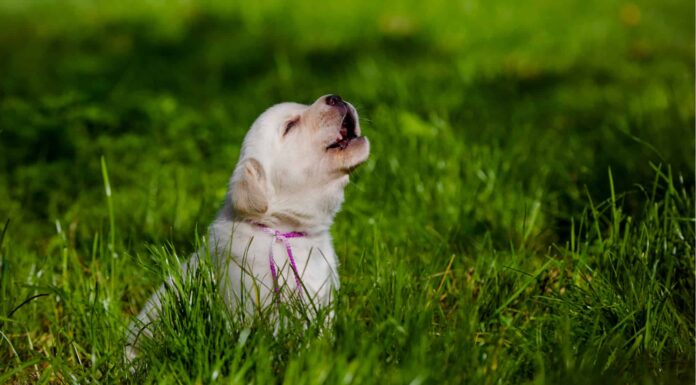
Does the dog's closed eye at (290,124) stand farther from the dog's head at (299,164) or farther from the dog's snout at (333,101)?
the dog's snout at (333,101)

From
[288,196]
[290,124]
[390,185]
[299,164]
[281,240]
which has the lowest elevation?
[390,185]

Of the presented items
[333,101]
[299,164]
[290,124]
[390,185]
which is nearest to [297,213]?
→ [299,164]

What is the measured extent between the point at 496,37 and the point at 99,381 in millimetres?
6306

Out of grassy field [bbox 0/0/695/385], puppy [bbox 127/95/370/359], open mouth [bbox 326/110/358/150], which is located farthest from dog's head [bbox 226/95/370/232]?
grassy field [bbox 0/0/695/385]

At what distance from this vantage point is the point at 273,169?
125 inches

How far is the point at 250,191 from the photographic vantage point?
120 inches

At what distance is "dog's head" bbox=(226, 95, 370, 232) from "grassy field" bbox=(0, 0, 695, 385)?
25 cm

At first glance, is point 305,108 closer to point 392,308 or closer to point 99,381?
point 392,308

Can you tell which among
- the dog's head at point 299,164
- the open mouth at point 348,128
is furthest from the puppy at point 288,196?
the open mouth at point 348,128

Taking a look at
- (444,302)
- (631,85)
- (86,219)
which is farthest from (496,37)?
(444,302)

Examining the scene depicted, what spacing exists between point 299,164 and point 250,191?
9.2 inches

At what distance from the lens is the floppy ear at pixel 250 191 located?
3061 millimetres

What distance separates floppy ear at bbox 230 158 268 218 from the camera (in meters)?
3.06

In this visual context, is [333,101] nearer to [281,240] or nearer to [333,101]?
[333,101]
